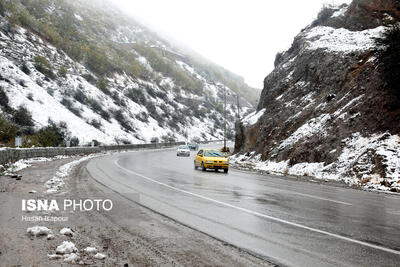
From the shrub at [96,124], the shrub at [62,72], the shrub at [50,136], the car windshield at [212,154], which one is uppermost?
the shrub at [62,72]

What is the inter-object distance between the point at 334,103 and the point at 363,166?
925 cm

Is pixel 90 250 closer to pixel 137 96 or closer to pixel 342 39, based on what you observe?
pixel 342 39

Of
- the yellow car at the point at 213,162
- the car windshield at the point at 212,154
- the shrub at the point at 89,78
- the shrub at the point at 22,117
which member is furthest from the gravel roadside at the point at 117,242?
the shrub at the point at 89,78

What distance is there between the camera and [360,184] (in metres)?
16.8

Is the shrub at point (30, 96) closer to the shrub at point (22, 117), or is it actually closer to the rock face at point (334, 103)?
Answer: the shrub at point (22, 117)

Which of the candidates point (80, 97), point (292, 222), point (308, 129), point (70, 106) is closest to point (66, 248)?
point (292, 222)

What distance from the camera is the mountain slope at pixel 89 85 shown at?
188 ft

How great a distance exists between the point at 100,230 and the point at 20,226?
143 cm

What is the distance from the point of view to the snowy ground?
16062 mm

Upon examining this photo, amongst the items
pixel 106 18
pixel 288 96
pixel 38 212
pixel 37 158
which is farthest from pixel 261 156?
pixel 106 18

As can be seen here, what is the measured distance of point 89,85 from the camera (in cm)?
7369

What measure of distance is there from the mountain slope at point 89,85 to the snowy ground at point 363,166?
109 feet

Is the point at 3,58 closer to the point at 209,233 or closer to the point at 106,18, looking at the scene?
the point at 209,233

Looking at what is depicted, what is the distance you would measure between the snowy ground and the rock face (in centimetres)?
7
